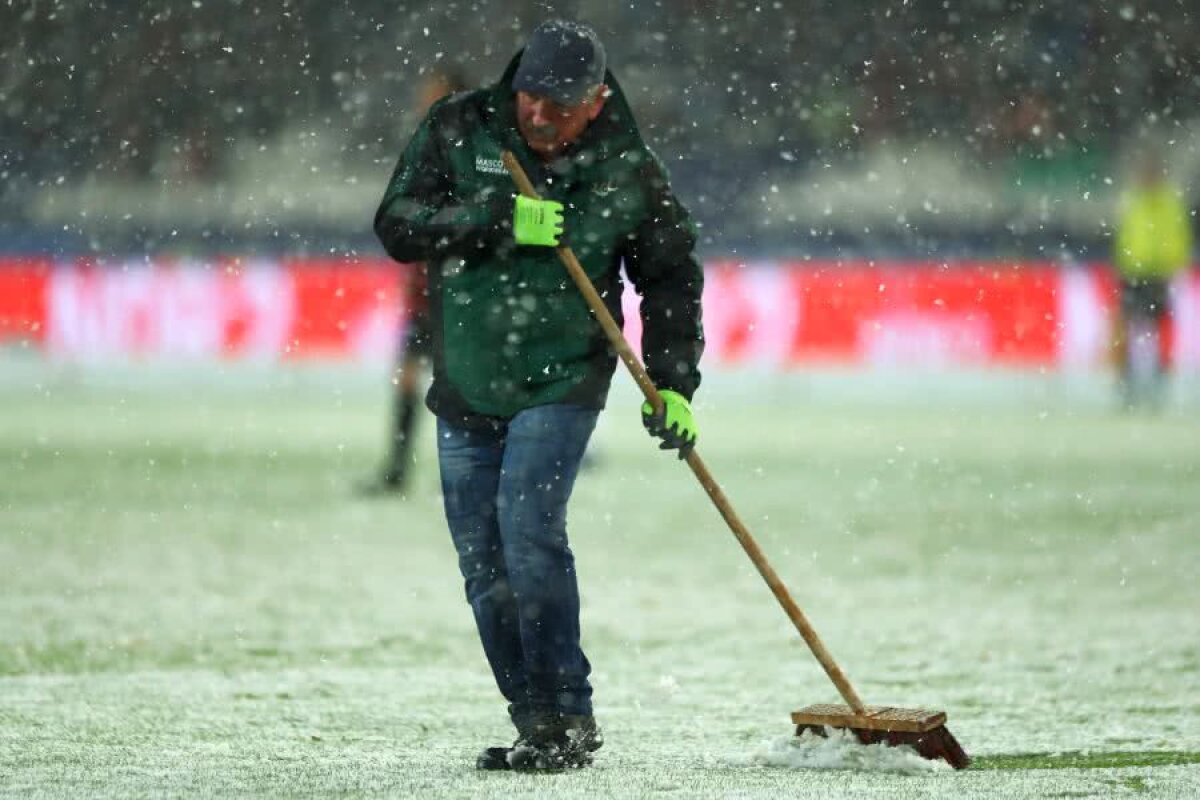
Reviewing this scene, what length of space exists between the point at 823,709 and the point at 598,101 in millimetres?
1459

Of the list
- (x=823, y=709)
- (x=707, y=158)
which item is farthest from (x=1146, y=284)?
(x=823, y=709)

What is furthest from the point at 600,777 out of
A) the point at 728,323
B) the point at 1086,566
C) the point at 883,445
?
the point at 728,323

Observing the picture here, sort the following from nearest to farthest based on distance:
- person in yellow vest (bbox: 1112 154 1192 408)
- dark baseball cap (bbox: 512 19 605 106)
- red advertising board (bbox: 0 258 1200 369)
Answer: dark baseball cap (bbox: 512 19 605 106), person in yellow vest (bbox: 1112 154 1192 408), red advertising board (bbox: 0 258 1200 369)

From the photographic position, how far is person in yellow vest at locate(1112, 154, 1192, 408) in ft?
53.1

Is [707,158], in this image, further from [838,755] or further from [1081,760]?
[838,755]

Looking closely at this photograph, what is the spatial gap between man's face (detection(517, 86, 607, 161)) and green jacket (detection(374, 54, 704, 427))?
29mm

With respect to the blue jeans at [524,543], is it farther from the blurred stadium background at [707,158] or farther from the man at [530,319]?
the blurred stadium background at [707,158]

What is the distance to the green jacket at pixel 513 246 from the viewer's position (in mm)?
4555

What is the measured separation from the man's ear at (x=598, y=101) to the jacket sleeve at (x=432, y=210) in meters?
0.27

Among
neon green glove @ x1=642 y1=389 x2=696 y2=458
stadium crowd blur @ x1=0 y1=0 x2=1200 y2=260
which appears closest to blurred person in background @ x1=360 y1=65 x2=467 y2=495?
neon green glove @ x1=642 y1=389 x2=696 y2=458

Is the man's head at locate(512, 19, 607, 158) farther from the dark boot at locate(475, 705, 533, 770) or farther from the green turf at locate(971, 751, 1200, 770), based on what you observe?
the green turf at locate(971, 751, 1200, 770)

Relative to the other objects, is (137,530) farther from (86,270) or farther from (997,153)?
(997,153)

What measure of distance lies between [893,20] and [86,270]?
10.4 metres

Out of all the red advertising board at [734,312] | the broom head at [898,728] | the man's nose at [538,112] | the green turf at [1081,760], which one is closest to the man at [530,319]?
the man's nose at [538,112]
